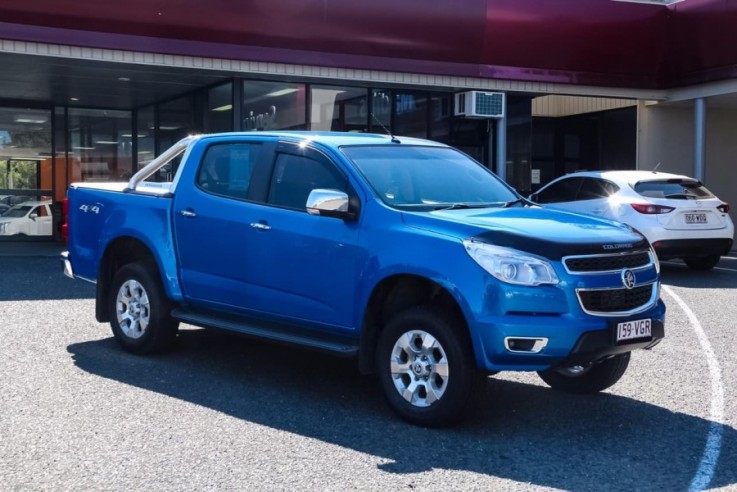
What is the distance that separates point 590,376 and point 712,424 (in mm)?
939

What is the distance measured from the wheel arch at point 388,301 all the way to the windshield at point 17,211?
1608 cm

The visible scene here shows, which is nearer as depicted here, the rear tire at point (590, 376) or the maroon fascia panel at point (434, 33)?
the rear tire at point (590, 376)

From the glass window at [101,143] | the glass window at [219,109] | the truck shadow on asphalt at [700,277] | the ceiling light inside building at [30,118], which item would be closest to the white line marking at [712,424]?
the truck shadow on asphalt at [700,277]

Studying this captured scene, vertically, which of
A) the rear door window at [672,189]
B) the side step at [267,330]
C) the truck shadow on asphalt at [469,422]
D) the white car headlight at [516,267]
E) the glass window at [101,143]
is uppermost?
the glass window at [101,143]

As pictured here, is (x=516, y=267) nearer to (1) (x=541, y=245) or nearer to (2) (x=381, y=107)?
(1) (x=541, y=245)

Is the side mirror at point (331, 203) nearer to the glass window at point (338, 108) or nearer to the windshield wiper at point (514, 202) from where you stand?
the windshield wiper at point (514, 202)

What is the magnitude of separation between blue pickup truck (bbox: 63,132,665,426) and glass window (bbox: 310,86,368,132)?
9625 mm

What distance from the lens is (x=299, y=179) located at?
6934 millimetres

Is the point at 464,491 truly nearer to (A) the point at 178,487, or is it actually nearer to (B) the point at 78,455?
(A) the point at 178,487

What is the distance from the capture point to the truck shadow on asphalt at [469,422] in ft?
16.8

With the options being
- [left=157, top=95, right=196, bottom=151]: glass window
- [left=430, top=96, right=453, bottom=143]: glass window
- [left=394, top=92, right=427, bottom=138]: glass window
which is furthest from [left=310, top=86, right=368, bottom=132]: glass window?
[left=157, top=95, right=196, bottom=151]: glass window

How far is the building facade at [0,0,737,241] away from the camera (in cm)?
A: 1522

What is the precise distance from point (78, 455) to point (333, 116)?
13.3 m

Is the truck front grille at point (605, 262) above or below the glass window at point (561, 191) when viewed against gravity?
below
